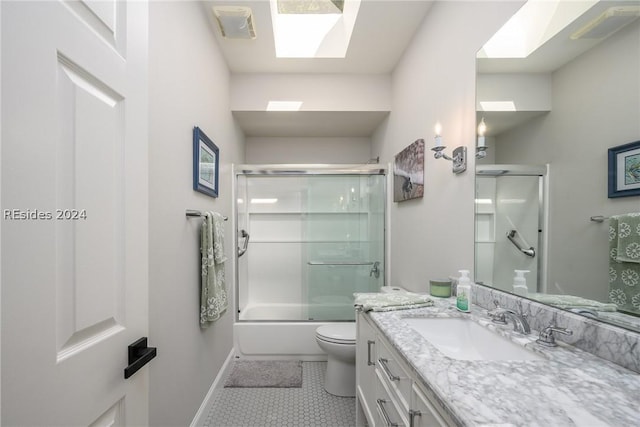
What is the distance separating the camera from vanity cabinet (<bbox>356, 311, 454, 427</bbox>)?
2.40 feet

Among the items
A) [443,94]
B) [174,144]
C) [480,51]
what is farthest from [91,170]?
[443,94]

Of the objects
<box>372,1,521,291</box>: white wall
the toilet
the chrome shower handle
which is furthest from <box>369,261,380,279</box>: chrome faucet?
the chrome shower handle

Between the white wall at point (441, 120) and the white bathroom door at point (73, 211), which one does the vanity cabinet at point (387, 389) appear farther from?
the white bathroom door at point (73, 211)

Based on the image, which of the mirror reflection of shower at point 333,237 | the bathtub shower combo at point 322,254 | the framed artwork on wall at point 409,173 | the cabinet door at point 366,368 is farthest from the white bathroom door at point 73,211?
the mirror reflection of shower at point 333,237

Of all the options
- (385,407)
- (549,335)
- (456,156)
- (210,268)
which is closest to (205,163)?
(210,268)

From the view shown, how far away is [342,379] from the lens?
1.98m

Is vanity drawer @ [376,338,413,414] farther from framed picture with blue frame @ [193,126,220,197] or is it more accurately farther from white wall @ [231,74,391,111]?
white wall @ [231,74,391,111]

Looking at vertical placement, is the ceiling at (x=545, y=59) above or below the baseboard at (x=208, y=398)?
above

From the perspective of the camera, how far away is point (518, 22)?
3.62 feet

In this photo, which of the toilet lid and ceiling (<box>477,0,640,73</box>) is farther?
the toilet lid

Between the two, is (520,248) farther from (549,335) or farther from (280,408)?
(280,408)

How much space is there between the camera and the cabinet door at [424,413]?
2.12 feet

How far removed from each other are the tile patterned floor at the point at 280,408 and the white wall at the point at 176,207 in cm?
19

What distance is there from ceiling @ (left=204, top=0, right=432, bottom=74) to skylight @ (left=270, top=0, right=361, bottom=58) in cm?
5
